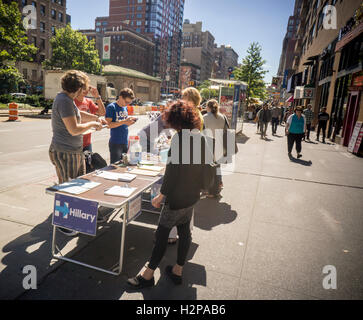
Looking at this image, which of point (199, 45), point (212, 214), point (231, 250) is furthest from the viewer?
point (199, 45)

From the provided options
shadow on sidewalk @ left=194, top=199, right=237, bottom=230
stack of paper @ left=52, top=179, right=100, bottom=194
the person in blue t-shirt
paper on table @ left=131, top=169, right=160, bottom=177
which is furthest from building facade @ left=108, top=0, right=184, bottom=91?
stack of paper @ left=52, top=179, right=100, bottom=194

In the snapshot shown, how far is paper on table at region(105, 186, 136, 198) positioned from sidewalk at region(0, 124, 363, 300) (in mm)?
933

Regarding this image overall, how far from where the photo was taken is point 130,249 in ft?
11.5

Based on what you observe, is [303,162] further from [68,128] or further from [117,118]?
[68,128]

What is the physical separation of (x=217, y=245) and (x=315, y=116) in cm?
2267

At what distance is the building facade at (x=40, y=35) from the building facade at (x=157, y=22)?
44888 millimetres

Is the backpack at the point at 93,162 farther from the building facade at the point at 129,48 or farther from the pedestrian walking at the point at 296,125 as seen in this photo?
the building facade at the point at 129,48

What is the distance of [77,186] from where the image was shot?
9.96 feet

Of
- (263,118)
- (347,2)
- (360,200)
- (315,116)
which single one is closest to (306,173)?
(360,200)

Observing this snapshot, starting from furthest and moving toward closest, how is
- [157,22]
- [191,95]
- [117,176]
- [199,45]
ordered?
[199,45]
[157,22]
[191,95]
[117,176]

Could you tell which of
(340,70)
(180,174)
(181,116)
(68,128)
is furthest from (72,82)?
(340,70)

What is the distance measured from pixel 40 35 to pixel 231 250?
61231 millimetres

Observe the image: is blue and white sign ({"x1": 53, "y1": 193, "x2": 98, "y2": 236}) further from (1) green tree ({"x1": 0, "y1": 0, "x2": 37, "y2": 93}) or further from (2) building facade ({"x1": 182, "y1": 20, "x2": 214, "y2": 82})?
(2) building facade ({"x1": 182, "y1": 20, "x2": 214, "y2": 82})

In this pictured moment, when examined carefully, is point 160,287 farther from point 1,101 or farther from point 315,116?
point 1,101
